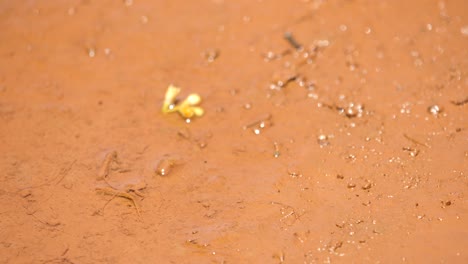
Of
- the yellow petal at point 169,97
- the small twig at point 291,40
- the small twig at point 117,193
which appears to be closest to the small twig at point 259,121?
the yellow petal at point 169,97

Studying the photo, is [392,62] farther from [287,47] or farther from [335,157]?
[335,157]

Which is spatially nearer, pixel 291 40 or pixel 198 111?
pixel 198 111

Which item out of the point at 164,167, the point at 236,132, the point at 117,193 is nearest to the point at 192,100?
the point at 236,132

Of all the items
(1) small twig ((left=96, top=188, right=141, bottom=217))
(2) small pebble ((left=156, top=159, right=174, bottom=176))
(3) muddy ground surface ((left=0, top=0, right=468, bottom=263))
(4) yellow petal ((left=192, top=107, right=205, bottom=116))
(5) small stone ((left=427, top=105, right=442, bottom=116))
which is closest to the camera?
(3) muddy ground surface ((left=0, top=0, right=468, bottom=263))

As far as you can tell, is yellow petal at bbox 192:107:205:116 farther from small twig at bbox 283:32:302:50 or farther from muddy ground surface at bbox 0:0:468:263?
small twig at bbox 283:32:302:50

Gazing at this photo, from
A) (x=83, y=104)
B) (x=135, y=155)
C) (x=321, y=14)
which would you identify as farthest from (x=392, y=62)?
(x=83, y=104)

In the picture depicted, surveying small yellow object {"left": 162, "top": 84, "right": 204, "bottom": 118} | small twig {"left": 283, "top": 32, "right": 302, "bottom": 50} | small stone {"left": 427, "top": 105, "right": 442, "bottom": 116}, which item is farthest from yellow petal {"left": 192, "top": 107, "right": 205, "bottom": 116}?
small stone {"left": 427, "top": 105, "right": 442, "bottom": 116}

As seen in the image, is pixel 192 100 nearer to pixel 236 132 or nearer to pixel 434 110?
pixel 236 132
